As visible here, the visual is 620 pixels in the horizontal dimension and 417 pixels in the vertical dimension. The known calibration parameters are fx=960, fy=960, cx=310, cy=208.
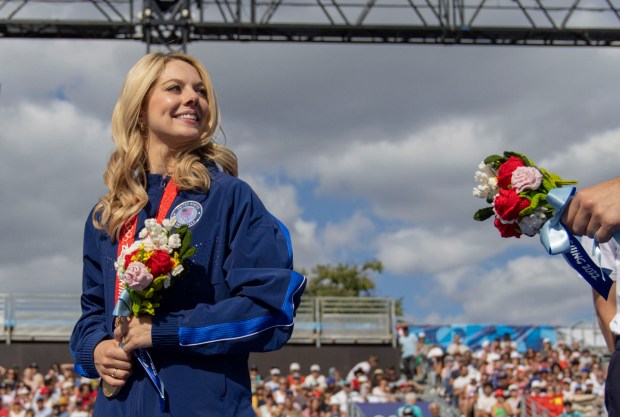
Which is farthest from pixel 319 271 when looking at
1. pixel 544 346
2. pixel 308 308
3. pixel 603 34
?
pixel 603 34

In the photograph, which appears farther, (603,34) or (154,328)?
(603,34)

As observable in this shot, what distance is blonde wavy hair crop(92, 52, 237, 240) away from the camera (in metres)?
3.17

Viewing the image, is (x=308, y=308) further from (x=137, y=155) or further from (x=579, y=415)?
(x=137, y=155)

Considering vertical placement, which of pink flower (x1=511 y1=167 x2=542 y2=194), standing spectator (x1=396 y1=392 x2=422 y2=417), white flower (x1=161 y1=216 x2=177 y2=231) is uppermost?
standing spectator (x1=396 y1=392 x2=422 y2=417)

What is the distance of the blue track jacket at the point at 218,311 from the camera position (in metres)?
2.88

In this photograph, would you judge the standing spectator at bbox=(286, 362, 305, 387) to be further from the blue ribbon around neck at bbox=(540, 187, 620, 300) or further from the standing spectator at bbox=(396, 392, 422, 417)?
the blue ribbon around neck at bbox=(540, 187, 620, 300)

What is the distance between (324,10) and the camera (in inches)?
693

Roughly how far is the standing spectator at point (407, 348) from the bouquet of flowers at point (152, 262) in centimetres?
2104

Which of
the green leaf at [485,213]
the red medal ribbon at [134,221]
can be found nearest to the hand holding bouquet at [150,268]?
the red medal ribbon at [134,221]

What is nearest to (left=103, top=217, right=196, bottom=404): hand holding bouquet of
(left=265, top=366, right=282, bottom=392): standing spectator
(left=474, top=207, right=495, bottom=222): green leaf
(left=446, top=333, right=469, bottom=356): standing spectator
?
(left=474, top=207, right=495, bottom=222): green leaf

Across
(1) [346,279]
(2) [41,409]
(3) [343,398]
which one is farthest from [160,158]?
(1) [346,279]

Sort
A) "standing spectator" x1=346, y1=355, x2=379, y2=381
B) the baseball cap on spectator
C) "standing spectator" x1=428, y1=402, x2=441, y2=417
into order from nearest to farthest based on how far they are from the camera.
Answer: "standing spectator" x1=428, y1=402, x2=441, y2=417
the baseball cap on spectator
"standing spectator" x1=346, y1=355, x2=379, y2=381

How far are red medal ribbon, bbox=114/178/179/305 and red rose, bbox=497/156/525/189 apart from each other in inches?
41.1

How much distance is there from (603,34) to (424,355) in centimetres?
857
